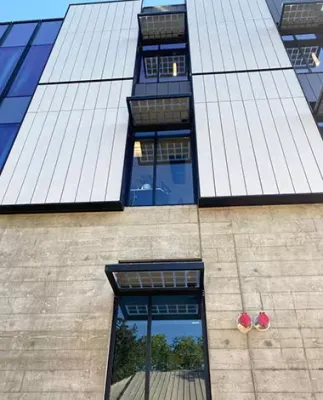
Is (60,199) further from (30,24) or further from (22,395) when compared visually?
(30,24)

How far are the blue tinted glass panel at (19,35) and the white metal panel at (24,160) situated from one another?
688 cm

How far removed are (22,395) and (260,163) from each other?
7.87 m

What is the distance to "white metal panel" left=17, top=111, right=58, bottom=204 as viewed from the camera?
855 centimetres

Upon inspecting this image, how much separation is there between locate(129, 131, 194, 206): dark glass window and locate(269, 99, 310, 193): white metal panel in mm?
2847

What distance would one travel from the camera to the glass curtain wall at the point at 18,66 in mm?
10841

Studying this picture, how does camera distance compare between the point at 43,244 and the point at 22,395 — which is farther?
the point at 43,244

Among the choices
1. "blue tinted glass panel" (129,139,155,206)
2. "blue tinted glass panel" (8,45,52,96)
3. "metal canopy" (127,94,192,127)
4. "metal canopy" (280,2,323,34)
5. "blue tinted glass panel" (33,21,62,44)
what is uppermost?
"blue tinted glass panel" (33,21,62,44)

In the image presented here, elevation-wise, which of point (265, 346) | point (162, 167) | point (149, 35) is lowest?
point (265, 346)

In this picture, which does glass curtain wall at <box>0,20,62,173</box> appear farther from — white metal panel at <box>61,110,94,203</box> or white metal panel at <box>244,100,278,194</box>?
white metal panel at <box>244,100,278,194</box>

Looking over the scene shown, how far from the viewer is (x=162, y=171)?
951cm

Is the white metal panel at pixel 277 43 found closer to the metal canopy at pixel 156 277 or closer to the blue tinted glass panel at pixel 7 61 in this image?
the metal canopy at pixel 156 277

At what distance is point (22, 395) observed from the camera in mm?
5699

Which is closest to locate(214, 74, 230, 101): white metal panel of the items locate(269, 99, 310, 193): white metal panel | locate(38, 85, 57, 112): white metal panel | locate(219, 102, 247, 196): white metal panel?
locate(219, 102, 247, 196): white metal panel

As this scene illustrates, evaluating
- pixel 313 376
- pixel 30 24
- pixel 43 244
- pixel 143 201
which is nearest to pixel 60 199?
pixel 43 244
